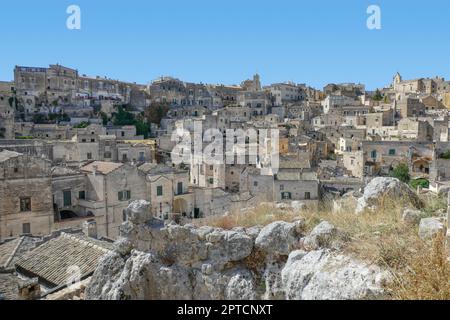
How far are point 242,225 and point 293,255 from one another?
2067 millimetres

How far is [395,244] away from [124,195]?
19.1 meters

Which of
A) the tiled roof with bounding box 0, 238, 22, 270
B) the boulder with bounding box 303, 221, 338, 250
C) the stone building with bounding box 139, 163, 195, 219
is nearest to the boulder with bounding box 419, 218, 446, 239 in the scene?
the boulder with bounding box 303, 221, 338, 250

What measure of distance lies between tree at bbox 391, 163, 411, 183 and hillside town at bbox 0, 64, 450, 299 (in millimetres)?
161

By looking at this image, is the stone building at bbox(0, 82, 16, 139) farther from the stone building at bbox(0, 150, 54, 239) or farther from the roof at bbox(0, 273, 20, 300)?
the roof at bbox(0, 273, 20, 300)

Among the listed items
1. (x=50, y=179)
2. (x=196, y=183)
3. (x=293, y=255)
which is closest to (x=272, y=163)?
(x=196, y=183)

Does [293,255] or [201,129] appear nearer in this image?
[293,255]

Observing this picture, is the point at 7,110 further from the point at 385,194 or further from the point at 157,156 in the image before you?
the point at 385,194

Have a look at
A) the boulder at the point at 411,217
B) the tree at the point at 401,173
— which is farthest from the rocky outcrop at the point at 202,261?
the tree at the point at 401,173

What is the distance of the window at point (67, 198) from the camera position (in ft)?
71.3

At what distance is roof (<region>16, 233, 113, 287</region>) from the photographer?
31.4ft

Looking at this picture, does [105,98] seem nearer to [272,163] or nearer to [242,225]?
[272,163]

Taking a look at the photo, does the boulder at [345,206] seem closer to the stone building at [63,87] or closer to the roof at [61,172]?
the roof at [61,172]

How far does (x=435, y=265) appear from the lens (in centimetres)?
443
